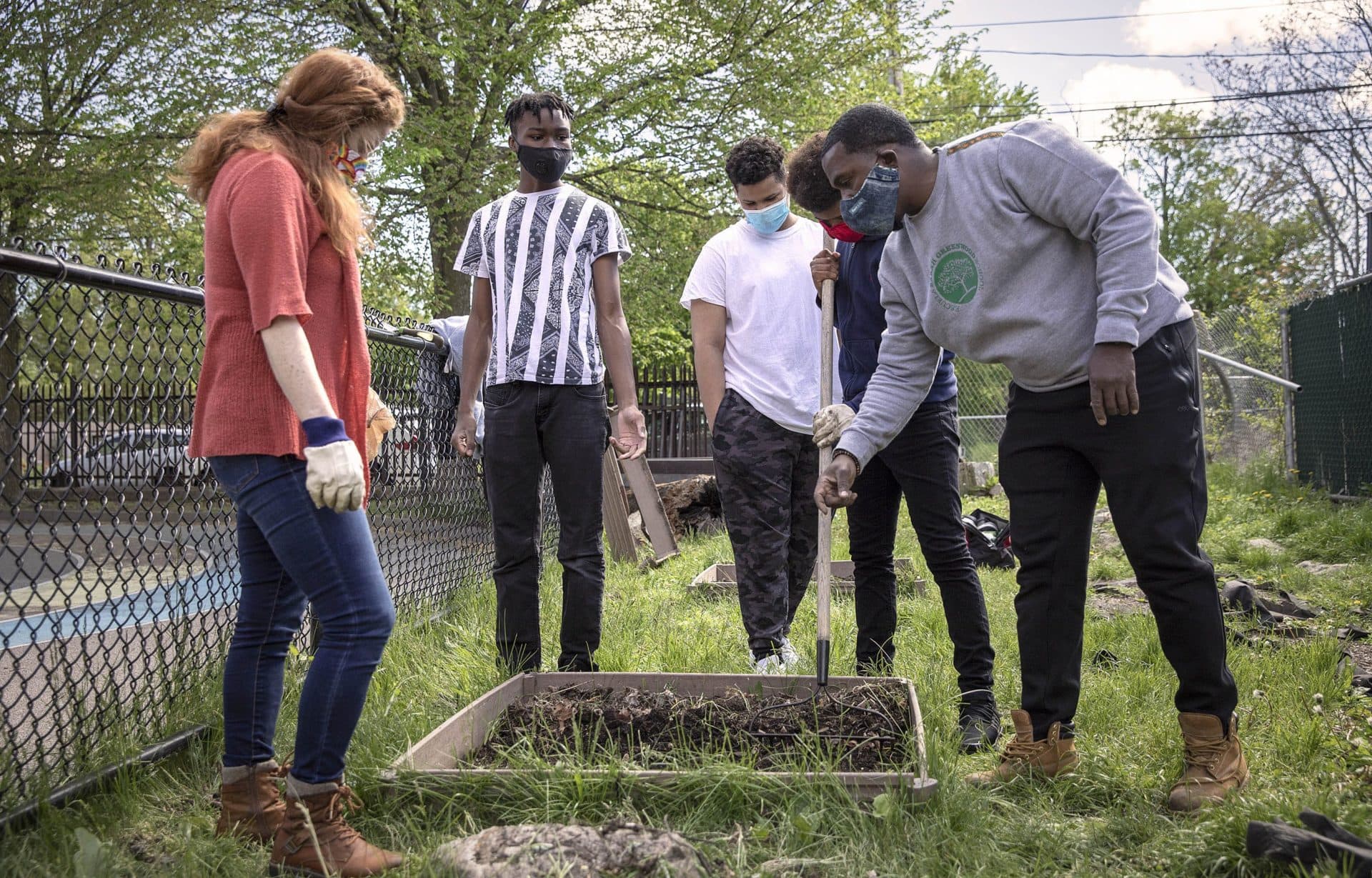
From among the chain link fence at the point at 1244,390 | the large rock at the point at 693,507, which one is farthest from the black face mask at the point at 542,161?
the chain link fence at the point at 1244,390

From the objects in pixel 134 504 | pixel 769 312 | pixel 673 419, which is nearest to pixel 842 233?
pixel 769 312

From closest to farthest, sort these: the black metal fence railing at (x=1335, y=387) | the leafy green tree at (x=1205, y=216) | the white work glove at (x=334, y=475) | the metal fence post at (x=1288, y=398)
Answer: the white work glove at (x=334, y=475) → the black metal fence railing at (x=1335, y=387) → the metal fence post at (x=1288, y=398) → the leafy green tree at (x=1205, y=216)

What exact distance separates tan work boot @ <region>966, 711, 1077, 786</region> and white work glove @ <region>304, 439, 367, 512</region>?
73.0 inches

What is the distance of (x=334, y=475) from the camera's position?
2193 millimetres

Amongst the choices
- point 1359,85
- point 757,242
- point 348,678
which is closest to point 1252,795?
point 348,678

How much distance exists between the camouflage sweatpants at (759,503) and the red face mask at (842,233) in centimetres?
81

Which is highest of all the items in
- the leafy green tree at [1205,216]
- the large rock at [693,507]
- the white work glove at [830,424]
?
the leafy green tree at [1205,216]

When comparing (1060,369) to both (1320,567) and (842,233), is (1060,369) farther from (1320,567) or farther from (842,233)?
(1320,567)

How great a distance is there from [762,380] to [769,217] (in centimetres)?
68

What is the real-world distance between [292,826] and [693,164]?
13670 millimetres

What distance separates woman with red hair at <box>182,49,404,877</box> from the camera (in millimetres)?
2262

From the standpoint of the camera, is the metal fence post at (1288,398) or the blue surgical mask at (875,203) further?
the metal fence post at (1288,398)

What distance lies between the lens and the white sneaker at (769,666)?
3805 millimetres

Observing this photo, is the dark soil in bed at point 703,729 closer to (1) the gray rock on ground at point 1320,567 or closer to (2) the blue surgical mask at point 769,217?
(2) the blue surgical mask at point 769,217
